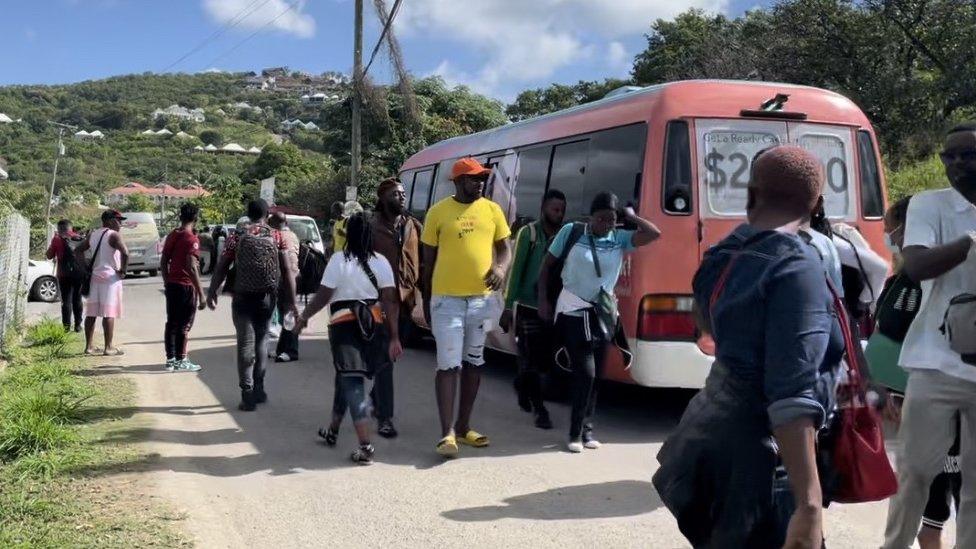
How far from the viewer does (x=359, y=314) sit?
6410mm

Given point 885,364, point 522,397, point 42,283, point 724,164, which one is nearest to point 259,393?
point 522,397

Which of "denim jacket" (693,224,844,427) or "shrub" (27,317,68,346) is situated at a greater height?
"denim jacket" (693,224,844,427)

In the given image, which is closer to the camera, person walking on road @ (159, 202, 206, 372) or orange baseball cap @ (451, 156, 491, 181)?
orange baseball cap @ (451, 156, 491, 181)

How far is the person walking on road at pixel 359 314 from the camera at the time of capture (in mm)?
6352

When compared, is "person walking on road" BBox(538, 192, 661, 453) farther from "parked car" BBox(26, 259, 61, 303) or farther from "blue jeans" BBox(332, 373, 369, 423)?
"parked car" BBox(26, 259, 61, 303)

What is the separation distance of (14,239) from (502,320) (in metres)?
7.87

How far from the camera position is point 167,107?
506ft

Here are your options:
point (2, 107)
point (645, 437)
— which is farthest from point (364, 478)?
point (2, 107)

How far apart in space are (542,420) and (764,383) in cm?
516

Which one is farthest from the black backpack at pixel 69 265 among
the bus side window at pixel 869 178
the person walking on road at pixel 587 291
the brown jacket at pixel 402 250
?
the bus side window at pixel 869 178

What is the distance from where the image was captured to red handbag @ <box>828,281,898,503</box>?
252 centimetres

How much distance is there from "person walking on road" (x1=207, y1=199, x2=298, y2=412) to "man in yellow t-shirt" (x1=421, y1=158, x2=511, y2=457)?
6.66ft

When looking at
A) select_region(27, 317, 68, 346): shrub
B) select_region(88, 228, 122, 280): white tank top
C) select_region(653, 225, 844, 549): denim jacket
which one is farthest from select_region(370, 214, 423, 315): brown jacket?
select_region(27, 317, 68, 346): shrub

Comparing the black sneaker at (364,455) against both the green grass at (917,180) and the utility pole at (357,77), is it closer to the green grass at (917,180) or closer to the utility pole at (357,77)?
the green grass at (917,180)
